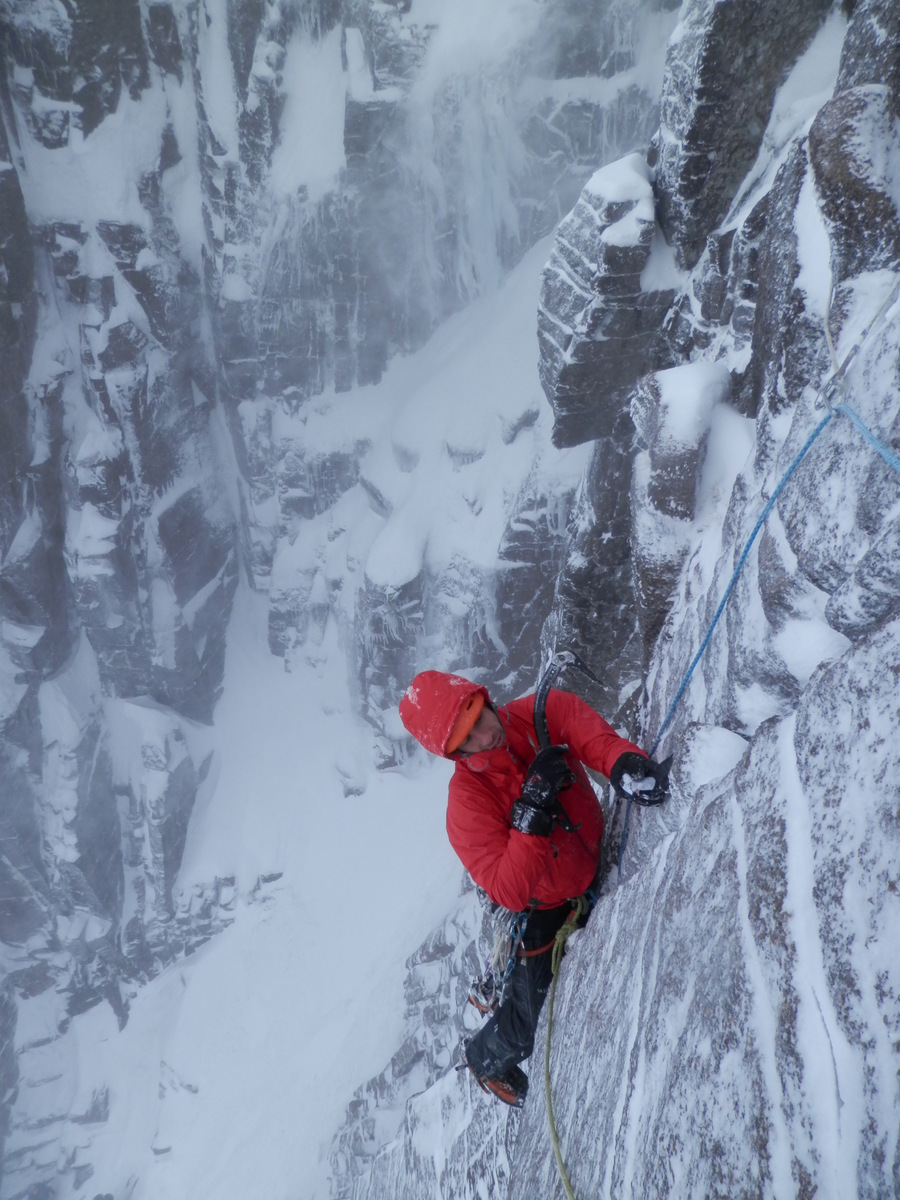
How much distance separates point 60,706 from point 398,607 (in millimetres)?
9396

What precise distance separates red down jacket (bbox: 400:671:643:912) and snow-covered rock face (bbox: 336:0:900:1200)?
12.3 inches

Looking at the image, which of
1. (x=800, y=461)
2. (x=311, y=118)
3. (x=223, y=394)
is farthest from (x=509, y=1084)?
(x=223, y=394)

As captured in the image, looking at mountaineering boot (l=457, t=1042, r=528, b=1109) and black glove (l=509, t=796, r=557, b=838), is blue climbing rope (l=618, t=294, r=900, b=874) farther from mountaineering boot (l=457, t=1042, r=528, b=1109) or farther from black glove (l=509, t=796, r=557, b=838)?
mountaineering boot (l=457, t=1042, r=528, b=1109)

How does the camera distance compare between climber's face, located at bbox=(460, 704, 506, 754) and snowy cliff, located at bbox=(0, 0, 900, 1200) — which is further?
climber's face, located at bbox=(460, 704, 506, 754)

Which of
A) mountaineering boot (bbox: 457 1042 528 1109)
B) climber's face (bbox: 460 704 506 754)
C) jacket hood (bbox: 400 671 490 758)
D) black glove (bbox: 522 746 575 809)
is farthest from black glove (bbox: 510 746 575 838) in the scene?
mountaineering boot (bbox: 457 1042 528 1109)

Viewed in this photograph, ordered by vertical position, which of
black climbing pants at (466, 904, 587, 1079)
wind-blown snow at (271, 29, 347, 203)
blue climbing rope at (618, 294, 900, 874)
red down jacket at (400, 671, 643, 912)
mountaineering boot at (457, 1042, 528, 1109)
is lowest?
mountaineering boot at (457, 1042, 528, 1109)

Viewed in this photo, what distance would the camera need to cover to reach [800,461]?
301 centimetres

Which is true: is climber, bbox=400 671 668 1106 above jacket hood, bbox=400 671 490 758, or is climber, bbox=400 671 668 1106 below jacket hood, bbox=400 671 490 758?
below

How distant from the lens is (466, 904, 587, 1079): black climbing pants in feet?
14.2

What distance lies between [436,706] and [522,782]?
27.0 inches

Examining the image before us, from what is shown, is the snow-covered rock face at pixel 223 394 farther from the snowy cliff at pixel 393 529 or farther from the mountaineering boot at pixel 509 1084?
the mountaineering boot at pixel 509 1084

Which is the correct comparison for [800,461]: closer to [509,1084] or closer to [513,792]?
[513,792]

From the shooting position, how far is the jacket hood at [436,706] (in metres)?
3.37

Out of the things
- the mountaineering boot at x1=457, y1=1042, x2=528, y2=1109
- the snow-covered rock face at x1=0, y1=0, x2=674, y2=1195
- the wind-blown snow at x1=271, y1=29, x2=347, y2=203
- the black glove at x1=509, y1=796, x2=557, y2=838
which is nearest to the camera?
the black glove at x1=509, y1=796, x2=557, y2=838
